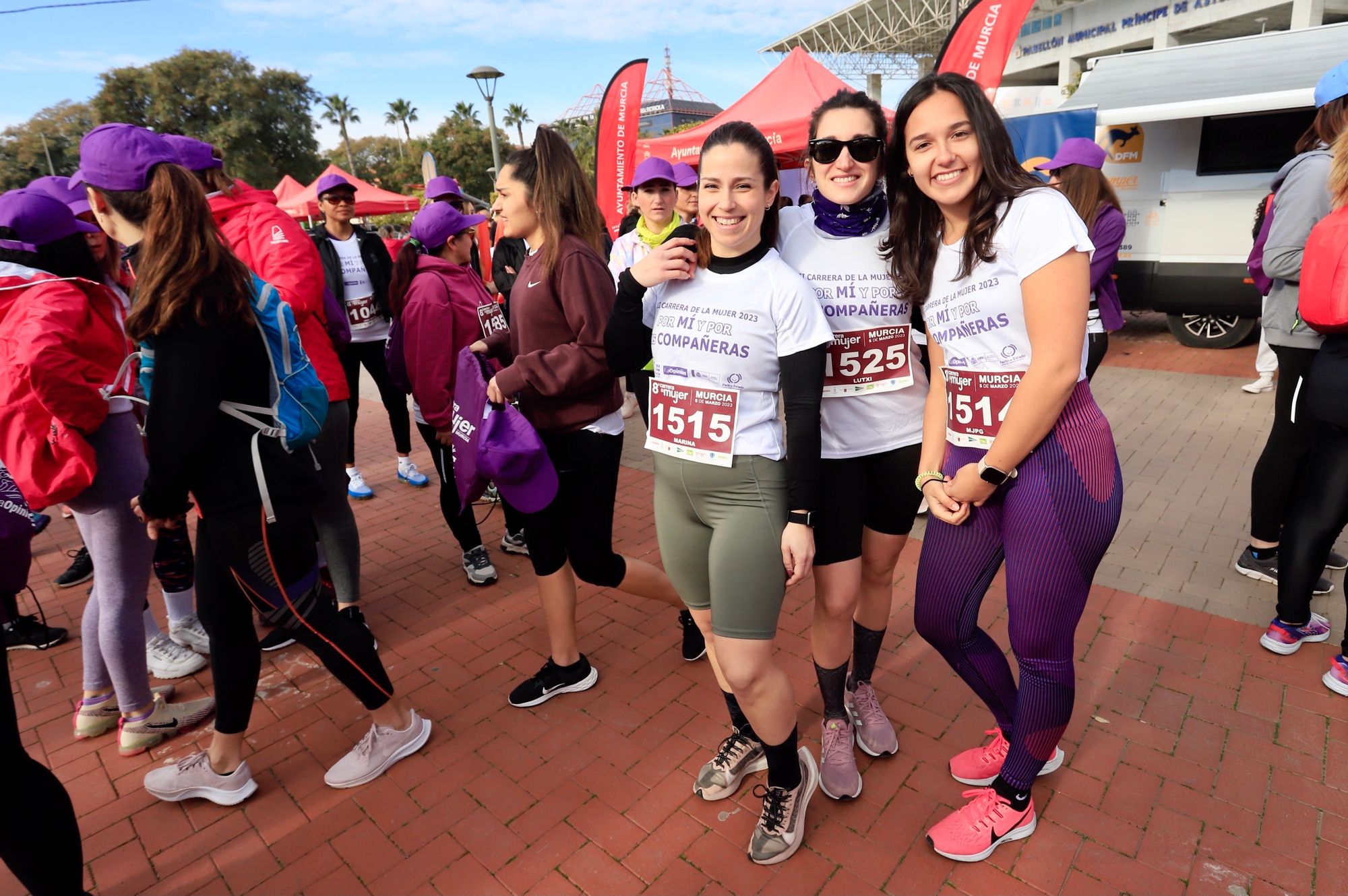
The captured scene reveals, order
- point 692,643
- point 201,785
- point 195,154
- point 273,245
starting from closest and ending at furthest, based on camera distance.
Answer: point 201,785, point 195,154, point 692,643, point 273,245

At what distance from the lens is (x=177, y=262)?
219cm

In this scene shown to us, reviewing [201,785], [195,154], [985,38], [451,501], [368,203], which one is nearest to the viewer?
[201,785]

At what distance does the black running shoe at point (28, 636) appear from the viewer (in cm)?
391

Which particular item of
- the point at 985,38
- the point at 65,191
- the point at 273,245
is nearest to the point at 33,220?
the point at 273,245

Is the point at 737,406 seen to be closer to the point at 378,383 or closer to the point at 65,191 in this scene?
the point at 65,191

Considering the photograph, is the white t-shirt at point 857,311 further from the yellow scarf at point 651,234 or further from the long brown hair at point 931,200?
the yellow scarf at point 651,234

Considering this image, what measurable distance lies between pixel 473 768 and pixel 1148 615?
3.05 m

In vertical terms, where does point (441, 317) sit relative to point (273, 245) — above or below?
below

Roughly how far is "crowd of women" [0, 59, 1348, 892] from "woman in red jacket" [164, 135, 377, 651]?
0.57ft

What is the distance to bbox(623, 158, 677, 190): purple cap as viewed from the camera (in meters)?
5.53

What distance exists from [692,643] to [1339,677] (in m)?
2.49

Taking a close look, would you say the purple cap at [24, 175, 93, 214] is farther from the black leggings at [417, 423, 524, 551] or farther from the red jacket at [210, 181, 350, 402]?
the black leggings at [417, 423, 524, 551]

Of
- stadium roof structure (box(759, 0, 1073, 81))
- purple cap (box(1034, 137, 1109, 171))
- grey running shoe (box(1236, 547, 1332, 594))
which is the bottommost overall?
grey running shoe (box(1236, 547, 1332, 594))

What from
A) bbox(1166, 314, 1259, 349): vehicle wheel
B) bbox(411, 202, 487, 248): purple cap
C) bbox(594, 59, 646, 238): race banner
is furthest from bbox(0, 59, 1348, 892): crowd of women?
bbox(1166, 314, 1259, 349): vehicle wheel
